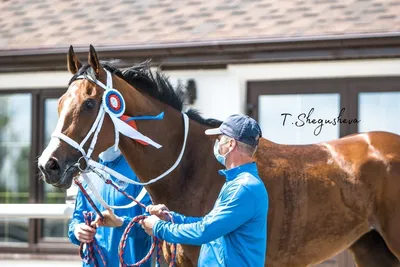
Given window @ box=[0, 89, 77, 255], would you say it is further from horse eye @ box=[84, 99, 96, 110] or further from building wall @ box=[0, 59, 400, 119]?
horse eye @ box=[84, 99, 96, 110]

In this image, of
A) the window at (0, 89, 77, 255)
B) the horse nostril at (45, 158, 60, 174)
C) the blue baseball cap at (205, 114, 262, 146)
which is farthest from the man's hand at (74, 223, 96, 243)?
the window at (0, 89, 77, 255)

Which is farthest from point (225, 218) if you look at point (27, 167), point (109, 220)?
point (27, 167)

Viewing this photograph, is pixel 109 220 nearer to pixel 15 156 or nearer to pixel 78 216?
pixel 78 216

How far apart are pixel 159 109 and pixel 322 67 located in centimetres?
371

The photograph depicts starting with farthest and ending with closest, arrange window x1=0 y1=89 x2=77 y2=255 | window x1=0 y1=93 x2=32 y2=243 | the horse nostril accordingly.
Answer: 1. window x1=0 y1=93 x2=32 y2=243
2. window x1=0 y1=89 x2=77 y2=255
3. the horse nostril

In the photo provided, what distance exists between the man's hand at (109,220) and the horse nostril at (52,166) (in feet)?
1.53

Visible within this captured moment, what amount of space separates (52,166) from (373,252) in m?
2.50

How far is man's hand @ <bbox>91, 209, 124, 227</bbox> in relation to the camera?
172 inches

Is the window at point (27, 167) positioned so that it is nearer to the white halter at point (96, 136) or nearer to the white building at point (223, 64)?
the white building at point (223, 64)

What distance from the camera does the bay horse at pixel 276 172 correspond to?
4.31 meters

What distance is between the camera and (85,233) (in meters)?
4.50

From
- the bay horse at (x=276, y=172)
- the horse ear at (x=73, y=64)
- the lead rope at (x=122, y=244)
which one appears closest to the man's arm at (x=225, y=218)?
the lead rope at (x=122, y=244)

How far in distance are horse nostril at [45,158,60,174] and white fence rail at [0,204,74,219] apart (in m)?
2.12

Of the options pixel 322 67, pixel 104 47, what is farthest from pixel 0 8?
pixel 322 67
